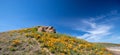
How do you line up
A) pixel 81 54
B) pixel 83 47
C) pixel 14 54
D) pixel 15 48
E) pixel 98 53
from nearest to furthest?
pixel 14 54, pixel 15 48, pixel 81 54, pixel 98 53, pixel 83 47

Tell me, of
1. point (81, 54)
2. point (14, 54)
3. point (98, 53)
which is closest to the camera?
point (14, 54)

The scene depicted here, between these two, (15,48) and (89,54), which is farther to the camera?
(89,54)

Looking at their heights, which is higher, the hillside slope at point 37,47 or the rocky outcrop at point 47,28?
the rocky outcrop at point 47,28

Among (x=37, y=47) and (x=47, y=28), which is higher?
(x=47, y=28)

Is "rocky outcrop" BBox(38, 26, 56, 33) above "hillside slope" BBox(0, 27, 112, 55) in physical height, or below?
above

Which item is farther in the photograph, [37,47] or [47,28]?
[47,28]

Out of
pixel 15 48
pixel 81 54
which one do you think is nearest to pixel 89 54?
pixel 81 54

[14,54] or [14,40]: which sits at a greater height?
[14,40]

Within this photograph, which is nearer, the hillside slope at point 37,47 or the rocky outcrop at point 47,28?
the hillside slope at point 37,47

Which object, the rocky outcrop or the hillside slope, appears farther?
the rocky outcrop

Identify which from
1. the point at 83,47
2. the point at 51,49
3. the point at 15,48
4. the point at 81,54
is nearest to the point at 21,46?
the point at 15,48

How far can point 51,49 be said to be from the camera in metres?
21.2

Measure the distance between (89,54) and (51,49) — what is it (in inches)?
163

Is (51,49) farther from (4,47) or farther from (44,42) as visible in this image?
(4,47)
